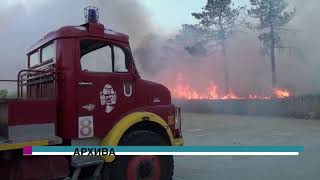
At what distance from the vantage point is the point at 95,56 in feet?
21.2

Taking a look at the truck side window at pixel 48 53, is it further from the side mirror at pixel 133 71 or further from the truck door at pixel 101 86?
the side mirror at pixel 133 71

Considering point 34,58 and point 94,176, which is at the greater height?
point 34,58

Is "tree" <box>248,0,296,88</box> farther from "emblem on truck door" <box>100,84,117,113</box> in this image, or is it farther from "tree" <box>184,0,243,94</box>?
"emblem on truck door" <box>100,84,117,113</box>

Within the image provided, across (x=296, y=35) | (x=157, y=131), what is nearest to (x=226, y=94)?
(x=296, y=35)

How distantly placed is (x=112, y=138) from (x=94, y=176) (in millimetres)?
619

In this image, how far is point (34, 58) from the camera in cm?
719

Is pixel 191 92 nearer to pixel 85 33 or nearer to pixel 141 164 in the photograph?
pixel 141 164

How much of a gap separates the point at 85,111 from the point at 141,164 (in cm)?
110

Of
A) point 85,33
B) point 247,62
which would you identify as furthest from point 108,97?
point 247,62

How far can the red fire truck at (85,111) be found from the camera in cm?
559

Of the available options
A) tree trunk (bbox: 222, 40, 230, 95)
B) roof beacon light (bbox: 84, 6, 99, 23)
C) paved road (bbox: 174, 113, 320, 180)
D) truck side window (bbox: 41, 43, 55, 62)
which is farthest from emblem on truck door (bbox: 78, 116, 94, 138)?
tree trunk (bbox: 222, 40, 230, 95)

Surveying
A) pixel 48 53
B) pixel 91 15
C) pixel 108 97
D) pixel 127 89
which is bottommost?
pixel 108 97

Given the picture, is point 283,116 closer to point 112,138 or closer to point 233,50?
point 233,50

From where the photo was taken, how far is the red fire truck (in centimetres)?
559
